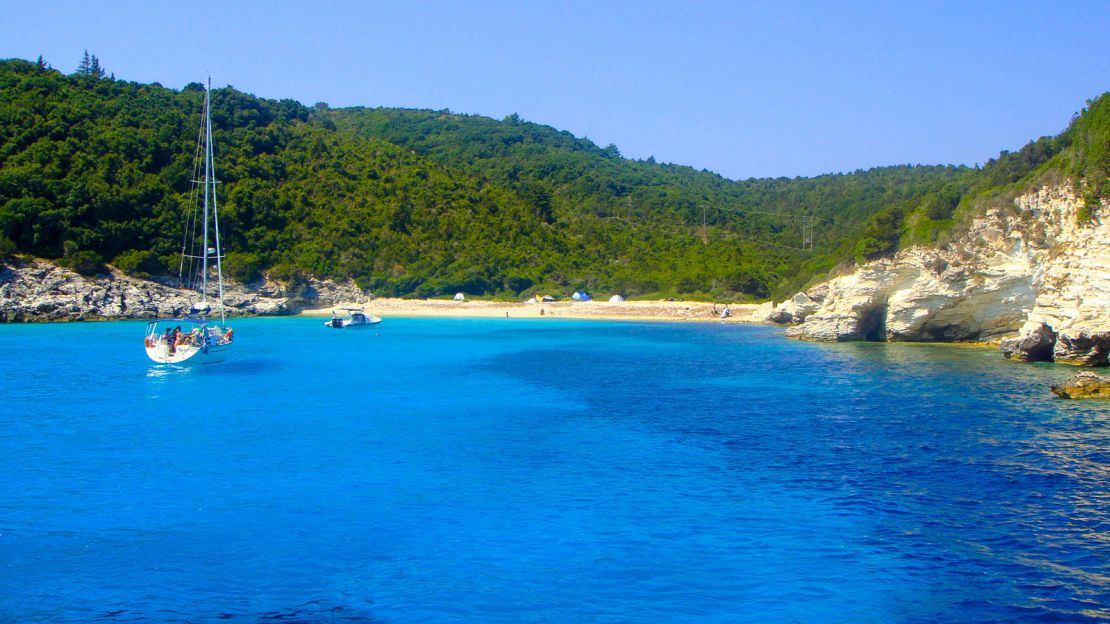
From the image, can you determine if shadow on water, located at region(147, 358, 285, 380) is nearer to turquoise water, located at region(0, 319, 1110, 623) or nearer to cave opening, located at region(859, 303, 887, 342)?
turquoise water, located at region(0, 319, 1110, 623)

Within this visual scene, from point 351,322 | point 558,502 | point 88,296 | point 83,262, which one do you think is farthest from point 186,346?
point 83,262

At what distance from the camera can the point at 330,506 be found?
11.8 m

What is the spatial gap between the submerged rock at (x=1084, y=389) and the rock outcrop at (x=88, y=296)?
54488 millimetres

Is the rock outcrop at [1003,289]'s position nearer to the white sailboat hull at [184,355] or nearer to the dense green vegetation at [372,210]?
the dense green vegetation at [372,210]

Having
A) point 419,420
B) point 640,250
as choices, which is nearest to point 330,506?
point 419,420

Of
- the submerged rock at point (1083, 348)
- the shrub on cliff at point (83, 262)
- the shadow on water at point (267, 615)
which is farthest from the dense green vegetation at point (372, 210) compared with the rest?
the shadow on water at point (267, 615)

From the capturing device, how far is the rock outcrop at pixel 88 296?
5344 cm

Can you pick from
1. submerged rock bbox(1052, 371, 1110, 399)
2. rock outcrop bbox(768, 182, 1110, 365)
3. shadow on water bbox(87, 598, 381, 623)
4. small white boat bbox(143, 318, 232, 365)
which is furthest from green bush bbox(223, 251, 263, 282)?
shadow on water bbox(87, 598, 381, 623)

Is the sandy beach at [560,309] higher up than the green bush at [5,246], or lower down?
lower down

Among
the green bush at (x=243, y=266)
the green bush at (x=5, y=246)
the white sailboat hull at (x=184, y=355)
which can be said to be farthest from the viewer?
the green bush at (x=243, y=266)

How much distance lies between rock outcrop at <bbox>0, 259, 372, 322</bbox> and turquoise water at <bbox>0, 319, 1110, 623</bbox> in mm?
34535

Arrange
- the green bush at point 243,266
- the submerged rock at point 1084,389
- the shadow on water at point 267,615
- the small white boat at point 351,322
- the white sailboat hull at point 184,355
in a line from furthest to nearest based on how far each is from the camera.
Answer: the green bush at point 243,266
the small white boat at point 351,322
the white sailboat hull at point 184,355
the submerged rock at point 1084,389
the shadow on water at point 267,615

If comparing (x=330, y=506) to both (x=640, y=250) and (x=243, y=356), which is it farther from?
(x=640, y=250)

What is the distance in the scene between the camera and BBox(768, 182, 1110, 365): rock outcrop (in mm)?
24781
